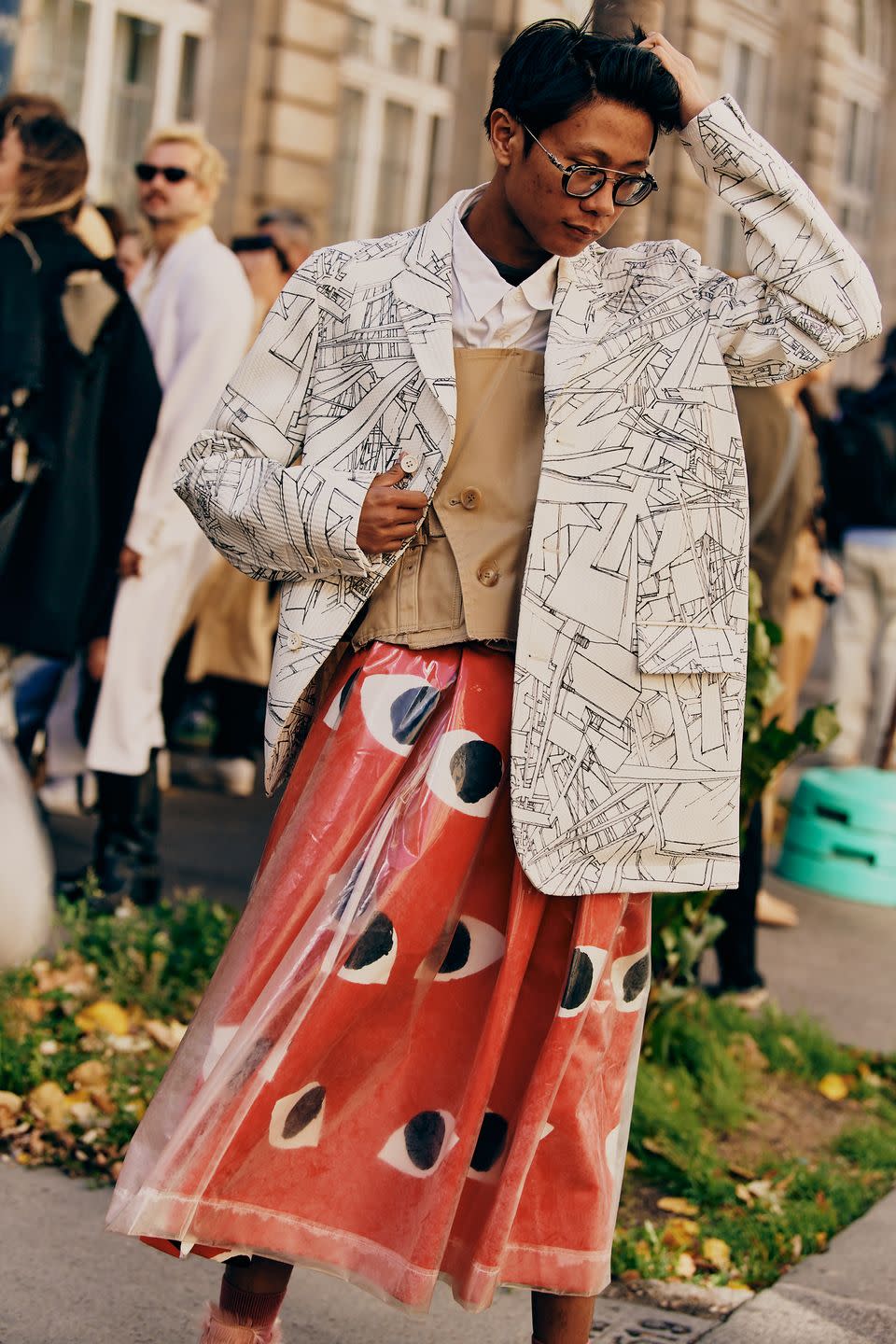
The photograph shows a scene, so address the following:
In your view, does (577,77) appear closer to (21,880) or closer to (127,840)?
(21,880)

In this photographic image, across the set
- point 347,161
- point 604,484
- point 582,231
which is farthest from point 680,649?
point 347,161

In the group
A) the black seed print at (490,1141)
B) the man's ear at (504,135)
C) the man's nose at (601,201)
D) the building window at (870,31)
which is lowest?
the black seed print at (490,1141)

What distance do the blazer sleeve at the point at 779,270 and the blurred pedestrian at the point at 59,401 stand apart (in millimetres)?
2686

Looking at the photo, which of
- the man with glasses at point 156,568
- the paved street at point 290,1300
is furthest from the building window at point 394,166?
the paved street at point 290,1300

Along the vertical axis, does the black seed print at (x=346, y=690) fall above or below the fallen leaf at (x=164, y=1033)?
above

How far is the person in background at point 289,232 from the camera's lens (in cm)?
729

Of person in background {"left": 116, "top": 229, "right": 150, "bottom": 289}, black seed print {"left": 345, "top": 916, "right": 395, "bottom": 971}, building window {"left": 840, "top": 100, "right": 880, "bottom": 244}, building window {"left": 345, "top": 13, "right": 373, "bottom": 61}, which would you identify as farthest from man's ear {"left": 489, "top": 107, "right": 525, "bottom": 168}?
building window {"left": 840, "top": 100, "right": 880, "bottom": 244}

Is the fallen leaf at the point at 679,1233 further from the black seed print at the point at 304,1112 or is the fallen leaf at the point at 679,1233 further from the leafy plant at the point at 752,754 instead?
the black seed print at the point at 304,1112

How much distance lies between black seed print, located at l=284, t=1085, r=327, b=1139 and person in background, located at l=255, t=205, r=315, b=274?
5237 mm

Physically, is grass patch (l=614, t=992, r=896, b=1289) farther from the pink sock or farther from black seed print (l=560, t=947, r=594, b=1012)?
black seed print (l=560, t=947, r=594, b=1012)

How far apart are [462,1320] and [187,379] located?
3114 millimetres

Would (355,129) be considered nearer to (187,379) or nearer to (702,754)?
(187,379)

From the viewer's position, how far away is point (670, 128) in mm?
2518

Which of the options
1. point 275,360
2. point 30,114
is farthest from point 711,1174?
point 30,114
